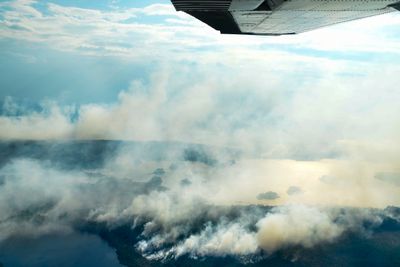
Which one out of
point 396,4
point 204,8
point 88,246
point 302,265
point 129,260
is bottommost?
point 302,265

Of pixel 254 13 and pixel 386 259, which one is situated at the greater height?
pixel 254 13

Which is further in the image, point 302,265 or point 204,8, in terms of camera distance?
point 302,265

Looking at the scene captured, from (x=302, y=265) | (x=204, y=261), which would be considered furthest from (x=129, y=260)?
(x=302, y=265)

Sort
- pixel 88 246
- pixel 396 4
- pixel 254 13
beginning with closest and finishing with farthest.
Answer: pixel 396 4
pixel 254 13
pixel 88 246

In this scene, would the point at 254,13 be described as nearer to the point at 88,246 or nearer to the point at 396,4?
the point at 396,4

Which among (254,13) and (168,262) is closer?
(254,13)

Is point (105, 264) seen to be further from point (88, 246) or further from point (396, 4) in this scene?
point (396, 4)

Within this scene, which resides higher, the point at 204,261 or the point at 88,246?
the point at 88,246

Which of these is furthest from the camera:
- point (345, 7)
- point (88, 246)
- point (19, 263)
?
point (88, 246)

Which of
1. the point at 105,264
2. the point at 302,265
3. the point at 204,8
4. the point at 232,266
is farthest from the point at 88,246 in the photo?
the point at 204,8
